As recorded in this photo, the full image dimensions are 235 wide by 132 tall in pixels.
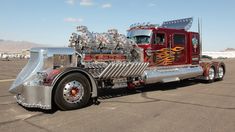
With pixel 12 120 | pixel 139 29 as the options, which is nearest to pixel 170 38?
pixel 139 29

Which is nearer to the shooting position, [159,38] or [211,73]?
[159,38]

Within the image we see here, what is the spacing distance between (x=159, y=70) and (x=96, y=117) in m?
4.89

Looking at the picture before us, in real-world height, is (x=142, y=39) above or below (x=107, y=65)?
above

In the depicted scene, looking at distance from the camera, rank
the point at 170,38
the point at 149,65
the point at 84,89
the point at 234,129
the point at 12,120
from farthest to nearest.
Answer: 1. the point at 170,38
2. the point at 149,65
3. the point at 84,89
4. the point at 12,120
5. the point at 234,129

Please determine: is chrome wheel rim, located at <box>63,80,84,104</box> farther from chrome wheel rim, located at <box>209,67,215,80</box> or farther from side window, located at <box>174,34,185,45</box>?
chrome wheel rim, located at <box>209,67,215,80</box>

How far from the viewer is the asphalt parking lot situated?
19.4ft

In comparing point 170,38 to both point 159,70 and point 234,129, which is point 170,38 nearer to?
point 159,70

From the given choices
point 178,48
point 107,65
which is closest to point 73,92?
point 107,65

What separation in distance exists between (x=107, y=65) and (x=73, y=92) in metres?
1.88

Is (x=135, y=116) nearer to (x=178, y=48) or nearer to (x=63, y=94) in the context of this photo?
(x=63, y=94)

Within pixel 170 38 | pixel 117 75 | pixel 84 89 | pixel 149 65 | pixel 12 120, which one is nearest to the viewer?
pixel 12 120

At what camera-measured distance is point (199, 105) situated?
822cm

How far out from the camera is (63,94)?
A: 755 centimetres

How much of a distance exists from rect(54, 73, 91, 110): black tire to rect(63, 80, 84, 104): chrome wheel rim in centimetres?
6
